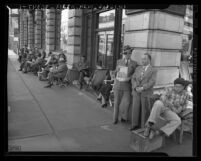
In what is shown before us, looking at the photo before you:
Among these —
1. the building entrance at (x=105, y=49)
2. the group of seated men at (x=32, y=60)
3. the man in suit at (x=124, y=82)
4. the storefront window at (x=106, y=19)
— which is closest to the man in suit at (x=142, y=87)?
the man in suit at (x=124, y=82)

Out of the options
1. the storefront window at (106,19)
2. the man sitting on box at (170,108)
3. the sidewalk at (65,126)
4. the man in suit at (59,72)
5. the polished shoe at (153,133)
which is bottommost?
the sidewalk at (65,126)

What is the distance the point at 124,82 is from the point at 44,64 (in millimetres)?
6178

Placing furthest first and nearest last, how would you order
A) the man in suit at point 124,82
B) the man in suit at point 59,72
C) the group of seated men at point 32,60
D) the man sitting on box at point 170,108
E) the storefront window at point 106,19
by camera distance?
the group of seated men at point 32,60 < the man in suit at point 59,72 < the storefront window at point 106,19 < the man in suit at point 124,82 < the man sitting on box at point 170,108

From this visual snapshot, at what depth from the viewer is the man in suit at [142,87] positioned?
13.0ft

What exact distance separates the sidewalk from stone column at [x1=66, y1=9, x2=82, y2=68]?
2.74 m

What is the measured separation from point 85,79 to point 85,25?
94.6 inches

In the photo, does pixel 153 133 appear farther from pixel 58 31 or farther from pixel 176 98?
pixel 58 31

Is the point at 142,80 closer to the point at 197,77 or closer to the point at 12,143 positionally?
the point at 197,77

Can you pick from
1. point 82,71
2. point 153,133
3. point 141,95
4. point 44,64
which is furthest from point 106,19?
point 153,133

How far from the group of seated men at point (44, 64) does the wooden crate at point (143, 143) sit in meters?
5.15

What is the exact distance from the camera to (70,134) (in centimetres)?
402

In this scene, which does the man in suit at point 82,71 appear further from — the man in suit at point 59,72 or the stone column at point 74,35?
the stone column at point 74,35

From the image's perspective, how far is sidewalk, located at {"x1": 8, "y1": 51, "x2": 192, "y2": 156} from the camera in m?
3.58

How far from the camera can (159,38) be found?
4.49 metres
